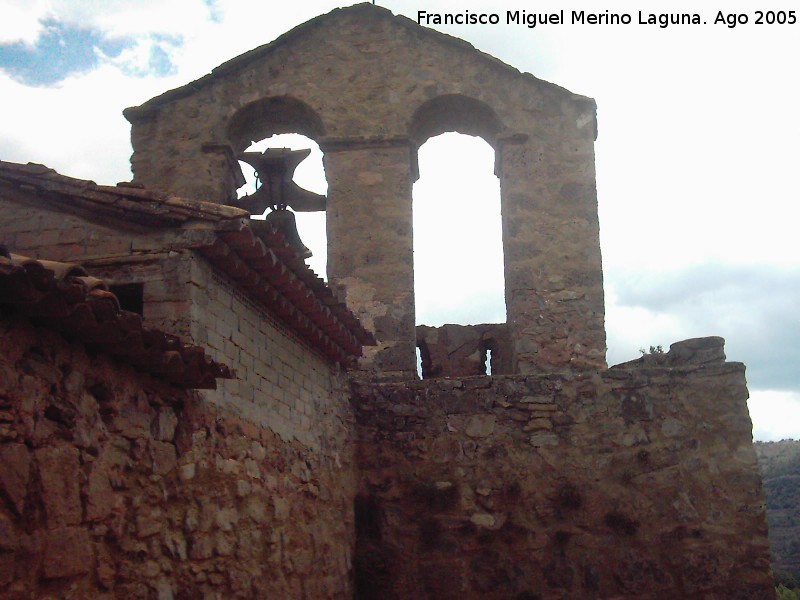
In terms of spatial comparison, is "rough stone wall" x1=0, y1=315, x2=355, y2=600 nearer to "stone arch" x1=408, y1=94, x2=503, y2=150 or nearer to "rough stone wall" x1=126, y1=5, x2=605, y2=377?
"rough stone wall" x1=126, y1=5, x2=605, y2=377

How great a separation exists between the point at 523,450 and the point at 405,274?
Result: 1.91 m

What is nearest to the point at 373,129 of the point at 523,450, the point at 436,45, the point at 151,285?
the point at 436,45

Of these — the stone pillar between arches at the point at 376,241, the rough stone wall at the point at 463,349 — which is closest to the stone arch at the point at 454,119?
the stone pillar between arches at the point at 376,241

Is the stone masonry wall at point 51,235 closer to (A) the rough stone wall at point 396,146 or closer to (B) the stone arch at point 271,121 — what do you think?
(A) the rough stone wall at point 396,146

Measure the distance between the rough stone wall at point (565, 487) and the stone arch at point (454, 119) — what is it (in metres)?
2.57

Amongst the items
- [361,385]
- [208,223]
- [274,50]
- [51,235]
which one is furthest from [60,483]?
[274,50]

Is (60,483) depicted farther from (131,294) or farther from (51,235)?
(51,235)

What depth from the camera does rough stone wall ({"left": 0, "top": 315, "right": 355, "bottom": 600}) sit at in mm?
3502

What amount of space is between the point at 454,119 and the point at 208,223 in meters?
4.76

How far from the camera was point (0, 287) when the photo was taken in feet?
10.7

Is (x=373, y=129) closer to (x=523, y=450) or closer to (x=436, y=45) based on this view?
(x=436, y=45)

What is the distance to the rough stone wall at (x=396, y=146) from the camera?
334 inches

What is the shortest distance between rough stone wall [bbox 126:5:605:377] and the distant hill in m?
7.86

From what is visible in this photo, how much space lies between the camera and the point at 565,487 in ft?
26.2
